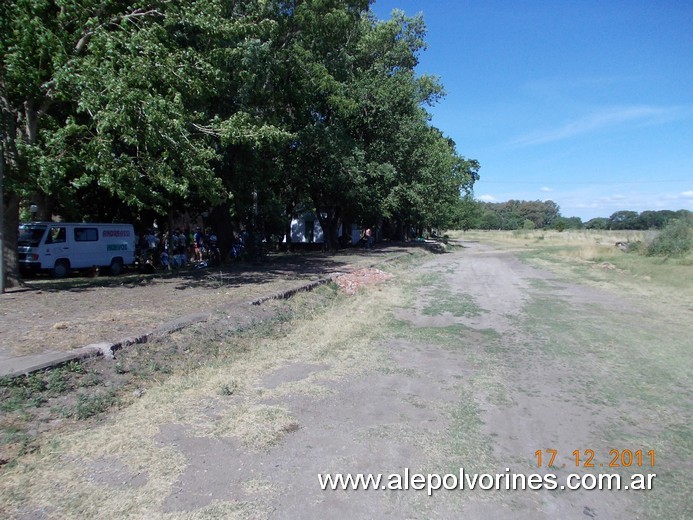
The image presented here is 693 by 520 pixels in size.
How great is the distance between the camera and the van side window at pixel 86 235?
19156 mm

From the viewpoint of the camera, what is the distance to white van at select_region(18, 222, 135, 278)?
1772 centimetres

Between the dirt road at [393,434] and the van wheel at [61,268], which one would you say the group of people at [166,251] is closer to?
the van wheel at [61,268]

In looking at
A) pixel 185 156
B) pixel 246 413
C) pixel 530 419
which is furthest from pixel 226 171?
pixel 530 419

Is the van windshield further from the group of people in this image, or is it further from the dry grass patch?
the dry grass patch

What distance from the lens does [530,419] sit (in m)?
5.11

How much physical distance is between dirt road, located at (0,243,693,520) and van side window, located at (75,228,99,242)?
14551 millimetres

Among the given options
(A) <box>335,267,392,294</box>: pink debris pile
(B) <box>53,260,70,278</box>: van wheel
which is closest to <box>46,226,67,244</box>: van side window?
(B) <box>53,260,70,278</box>: van wheel

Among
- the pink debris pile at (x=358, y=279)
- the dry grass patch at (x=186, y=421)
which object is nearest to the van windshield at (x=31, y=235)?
the pink debris pile at (x=358, y=279)

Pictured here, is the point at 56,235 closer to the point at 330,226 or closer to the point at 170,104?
the point at 170,104

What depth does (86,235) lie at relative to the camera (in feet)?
63.8

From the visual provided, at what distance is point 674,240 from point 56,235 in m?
32.3

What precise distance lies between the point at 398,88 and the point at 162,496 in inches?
1113

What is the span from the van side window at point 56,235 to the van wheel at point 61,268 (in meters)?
0.80

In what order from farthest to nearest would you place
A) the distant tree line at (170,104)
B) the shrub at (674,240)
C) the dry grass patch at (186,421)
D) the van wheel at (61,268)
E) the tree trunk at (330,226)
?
the tree trunk at (330,226) < the shrub at (674,240) < the van wheel at (61,268) < the distant tree line at (170,104) < the dry grass patch at (186,421)
